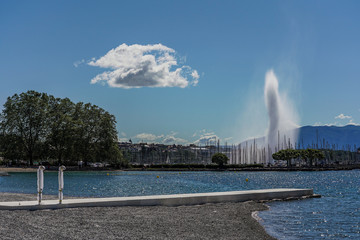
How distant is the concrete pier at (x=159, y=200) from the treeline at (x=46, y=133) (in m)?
70.3

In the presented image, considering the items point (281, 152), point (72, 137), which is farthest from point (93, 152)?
point (281, 152)

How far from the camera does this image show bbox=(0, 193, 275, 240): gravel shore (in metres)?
13.7

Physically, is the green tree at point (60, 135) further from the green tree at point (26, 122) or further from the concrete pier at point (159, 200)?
the concrete pier at point (159, 200)

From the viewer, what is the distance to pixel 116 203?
19938 millimetres

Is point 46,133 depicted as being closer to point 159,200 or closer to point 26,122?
point 26,122

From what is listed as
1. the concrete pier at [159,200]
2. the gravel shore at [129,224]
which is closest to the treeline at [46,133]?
the concrete pier at [159,200]

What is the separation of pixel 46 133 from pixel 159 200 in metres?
78.1

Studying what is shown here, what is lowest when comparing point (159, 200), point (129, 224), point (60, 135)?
point (129, 224)

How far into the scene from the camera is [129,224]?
1578 centimetres

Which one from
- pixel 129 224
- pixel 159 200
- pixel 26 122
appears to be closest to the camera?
pixel 129 224

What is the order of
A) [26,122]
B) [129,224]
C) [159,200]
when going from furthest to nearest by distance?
[26,122]
[159,200]
[129,224]

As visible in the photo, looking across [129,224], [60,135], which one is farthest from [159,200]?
[60,135]

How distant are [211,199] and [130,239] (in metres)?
11.2

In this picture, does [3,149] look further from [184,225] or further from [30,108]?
[184,225]
